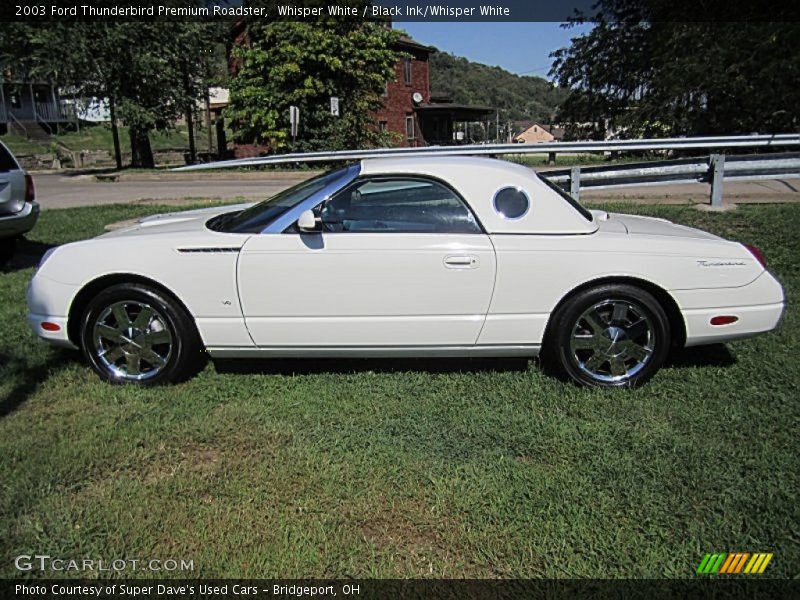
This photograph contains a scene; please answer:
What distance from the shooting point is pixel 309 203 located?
3943 millimetres

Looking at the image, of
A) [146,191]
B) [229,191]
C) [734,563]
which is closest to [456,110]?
[229,191]

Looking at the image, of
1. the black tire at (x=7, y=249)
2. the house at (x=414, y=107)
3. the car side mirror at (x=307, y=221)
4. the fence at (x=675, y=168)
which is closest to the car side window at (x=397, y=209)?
the car side mirror at (x=307, y=221)

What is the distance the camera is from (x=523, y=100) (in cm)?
14075

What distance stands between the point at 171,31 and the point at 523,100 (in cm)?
12486

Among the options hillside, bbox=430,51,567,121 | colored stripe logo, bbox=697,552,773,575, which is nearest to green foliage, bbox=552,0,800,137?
colored stripe logo, bbox=697,552,773,575

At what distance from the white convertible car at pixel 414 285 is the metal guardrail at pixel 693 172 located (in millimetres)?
5094

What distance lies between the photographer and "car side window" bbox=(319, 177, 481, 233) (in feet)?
12.8

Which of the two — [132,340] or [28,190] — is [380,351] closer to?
[132,340]

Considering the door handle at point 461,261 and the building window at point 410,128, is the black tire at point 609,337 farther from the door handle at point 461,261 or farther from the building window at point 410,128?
the building window at point 410,128

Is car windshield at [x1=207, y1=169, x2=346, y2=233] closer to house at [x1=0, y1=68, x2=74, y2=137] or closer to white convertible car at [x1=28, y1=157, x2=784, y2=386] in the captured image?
white convertible car at [x1=28, y1=157, x2=784, y2=386]

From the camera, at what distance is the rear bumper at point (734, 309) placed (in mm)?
3867

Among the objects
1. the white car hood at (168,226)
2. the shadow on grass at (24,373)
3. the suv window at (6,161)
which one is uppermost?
the suv window at (6,161)

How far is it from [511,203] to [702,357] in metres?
1.84

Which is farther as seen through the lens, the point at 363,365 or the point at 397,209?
the point at 363,365
